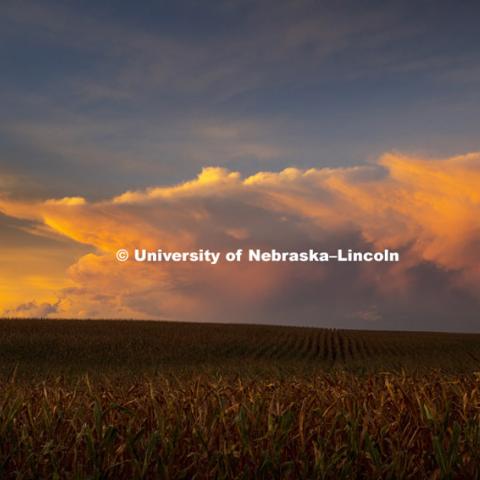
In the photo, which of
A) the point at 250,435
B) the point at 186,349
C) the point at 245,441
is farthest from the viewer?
the point at 186,349

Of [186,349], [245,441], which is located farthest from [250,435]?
[186,349]

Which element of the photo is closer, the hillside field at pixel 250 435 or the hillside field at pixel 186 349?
the hillside field at pixel 250 435

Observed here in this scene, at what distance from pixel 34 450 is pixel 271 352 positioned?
42.6 m

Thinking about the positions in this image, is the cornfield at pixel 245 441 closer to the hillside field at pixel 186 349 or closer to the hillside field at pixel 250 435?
the hillside field at pixel 250 435

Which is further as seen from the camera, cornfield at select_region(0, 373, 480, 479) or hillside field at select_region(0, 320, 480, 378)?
A: hillside field at select_region(0, 320, 480, 378)

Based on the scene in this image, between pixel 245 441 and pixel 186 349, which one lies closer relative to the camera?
pixel 245 441

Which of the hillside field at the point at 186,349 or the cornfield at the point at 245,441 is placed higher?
the hillside field at the point at 186,349

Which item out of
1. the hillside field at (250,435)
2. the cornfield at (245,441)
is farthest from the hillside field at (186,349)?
the cornfield at (245,441)

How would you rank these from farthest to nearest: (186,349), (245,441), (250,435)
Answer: (186,349) < (250,435) < (245,441)

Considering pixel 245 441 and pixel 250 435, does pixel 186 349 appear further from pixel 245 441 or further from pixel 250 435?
pixel 245 441

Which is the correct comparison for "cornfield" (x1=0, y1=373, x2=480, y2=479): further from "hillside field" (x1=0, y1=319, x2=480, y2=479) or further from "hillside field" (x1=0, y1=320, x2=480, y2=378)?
"hillside field" (x1=0, y1=320, x2=480, y2=378)

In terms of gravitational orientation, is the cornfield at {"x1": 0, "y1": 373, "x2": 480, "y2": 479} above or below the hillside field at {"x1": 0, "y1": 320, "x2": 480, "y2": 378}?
below

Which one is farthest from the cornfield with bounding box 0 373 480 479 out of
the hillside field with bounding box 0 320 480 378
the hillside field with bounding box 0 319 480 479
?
the hillside field with bounding box 0 320 480 378

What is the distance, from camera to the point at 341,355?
46.8 meters
